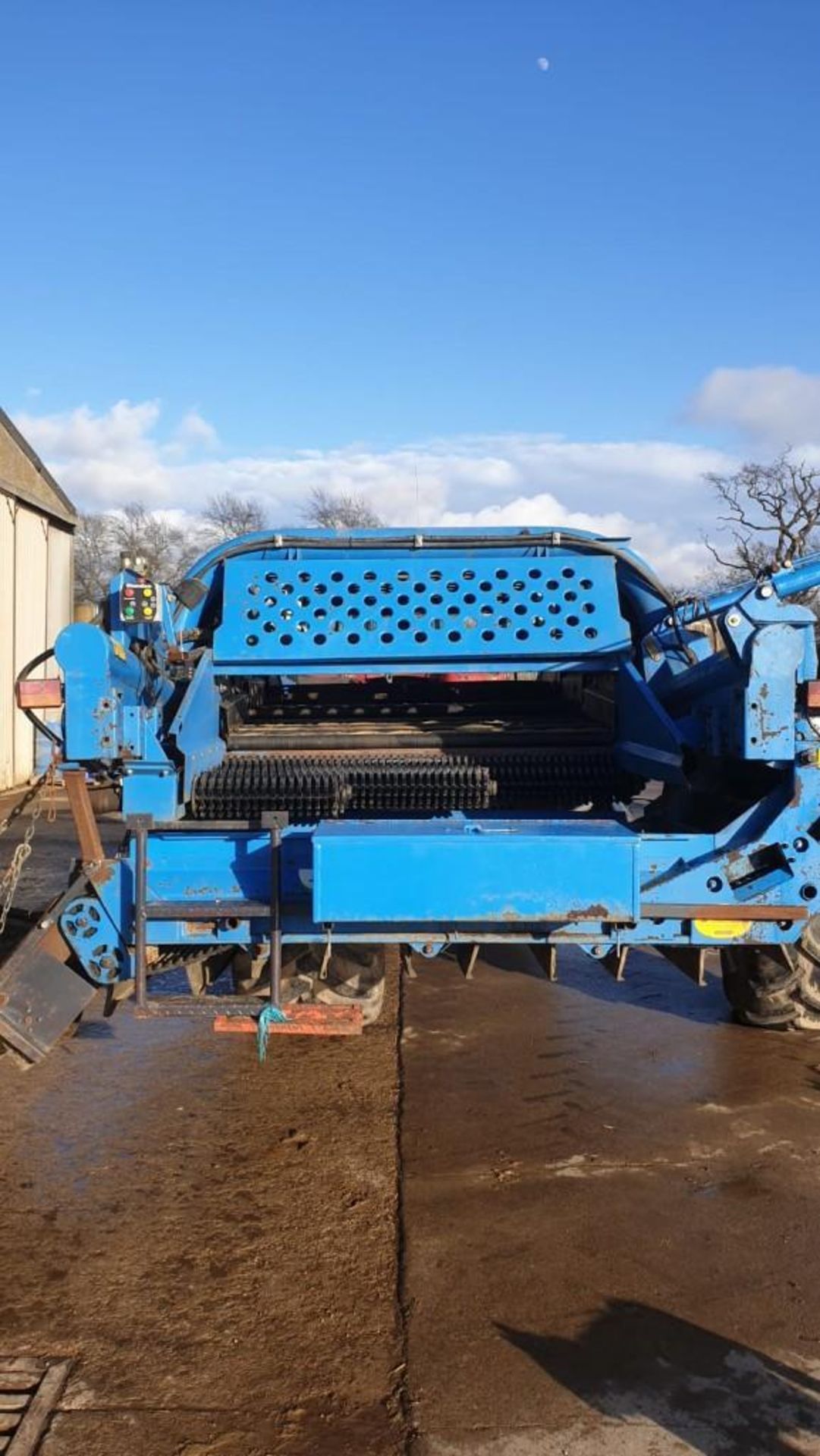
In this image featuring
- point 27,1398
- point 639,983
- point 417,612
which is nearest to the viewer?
point 27,1398

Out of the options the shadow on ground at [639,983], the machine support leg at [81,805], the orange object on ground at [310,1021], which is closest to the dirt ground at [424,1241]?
the shadow on ground at [639,983]

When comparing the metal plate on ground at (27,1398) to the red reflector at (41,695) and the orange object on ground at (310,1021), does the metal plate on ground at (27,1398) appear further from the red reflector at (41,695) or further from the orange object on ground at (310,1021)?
the red reflector at (41,695)

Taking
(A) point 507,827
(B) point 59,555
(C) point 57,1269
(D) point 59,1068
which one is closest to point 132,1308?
(C) point 57,1269

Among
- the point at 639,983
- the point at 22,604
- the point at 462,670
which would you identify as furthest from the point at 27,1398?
the point at 22,604

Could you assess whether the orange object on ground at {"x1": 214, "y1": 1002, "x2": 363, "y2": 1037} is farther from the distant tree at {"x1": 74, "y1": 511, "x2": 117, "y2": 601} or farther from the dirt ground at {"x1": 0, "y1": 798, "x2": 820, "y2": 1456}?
the distant tree at {"x1": 74, "y1": 511, "x2": 117, "y2": 601}

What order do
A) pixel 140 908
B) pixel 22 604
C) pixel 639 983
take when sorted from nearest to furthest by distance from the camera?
1. pixel 140 908
2. pixel 639 983
3. pixel 22 604

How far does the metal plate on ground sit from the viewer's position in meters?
2.42

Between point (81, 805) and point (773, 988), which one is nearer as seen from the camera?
point (81, 805)

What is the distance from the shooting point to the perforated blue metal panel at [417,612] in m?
4.29

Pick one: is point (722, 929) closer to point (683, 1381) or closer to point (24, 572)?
point (683, 1381)

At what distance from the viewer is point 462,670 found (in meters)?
4.35

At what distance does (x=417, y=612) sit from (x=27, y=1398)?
2832mm

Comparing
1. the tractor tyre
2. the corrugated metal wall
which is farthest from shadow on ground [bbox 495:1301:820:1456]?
the corrugated metal wall

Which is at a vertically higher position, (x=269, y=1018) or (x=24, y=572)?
(x=24, y=572)
